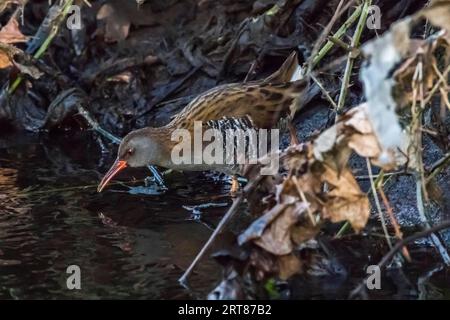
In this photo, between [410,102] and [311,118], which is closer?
[410,102]

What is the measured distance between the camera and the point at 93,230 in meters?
4.53

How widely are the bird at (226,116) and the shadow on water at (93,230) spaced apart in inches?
7.5

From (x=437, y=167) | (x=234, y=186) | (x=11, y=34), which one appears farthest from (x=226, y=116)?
(x=11, y=34)

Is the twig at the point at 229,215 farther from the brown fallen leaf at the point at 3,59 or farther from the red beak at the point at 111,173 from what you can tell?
the brown fallen leaf at the point at 3,59

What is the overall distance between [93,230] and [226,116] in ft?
3.23

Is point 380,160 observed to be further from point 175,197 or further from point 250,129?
point 175,197

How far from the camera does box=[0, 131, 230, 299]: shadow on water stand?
147 inches

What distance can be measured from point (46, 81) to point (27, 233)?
Answer: 2.63 m

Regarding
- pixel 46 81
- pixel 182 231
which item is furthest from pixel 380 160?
pixel 46 81

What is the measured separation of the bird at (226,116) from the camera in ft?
16.2

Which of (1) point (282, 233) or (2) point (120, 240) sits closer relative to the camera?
(1) point (282, 233)

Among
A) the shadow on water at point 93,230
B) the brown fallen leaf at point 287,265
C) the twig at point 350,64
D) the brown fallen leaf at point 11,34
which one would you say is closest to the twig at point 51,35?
the brown fallen leaf at point 11,34

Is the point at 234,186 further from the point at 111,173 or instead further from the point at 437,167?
the point at 437,167
